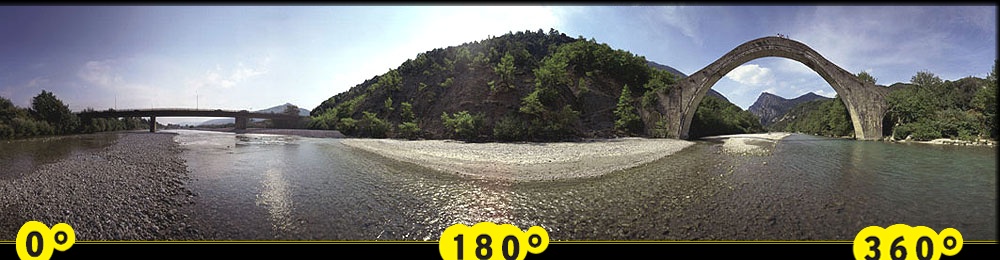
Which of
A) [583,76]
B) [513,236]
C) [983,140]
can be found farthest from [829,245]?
[583,76]

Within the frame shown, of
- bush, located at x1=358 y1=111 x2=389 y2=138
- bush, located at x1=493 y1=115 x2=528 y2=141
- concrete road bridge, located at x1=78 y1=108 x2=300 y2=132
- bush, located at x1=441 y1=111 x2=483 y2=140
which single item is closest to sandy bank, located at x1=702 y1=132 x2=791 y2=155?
bush, located at x1=493 y1=115 x2=528 y2=141

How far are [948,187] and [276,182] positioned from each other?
42.7 ft

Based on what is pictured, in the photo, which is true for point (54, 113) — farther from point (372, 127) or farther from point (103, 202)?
point (103, 202)

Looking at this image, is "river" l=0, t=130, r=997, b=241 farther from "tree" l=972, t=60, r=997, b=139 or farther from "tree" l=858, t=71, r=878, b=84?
"tree" l=858, t=71, r=878, b=84

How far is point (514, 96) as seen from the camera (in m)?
25.0

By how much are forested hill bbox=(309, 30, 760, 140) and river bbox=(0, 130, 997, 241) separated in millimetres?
12544

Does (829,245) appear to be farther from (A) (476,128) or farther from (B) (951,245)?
(A) (476,128)

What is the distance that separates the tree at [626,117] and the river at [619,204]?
1578 cm

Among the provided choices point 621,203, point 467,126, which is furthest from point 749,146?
point 621,203

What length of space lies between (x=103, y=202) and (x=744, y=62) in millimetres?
34483

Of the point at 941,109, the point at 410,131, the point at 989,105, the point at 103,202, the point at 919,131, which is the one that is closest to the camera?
the point at 103,202

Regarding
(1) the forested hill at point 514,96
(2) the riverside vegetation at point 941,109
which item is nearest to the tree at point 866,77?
(2) the riverside vegetation at point 941,109

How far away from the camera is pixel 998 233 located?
215 centimetres

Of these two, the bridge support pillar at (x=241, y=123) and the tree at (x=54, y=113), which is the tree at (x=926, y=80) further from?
the bridge support pillar at (x=241, y=123)
